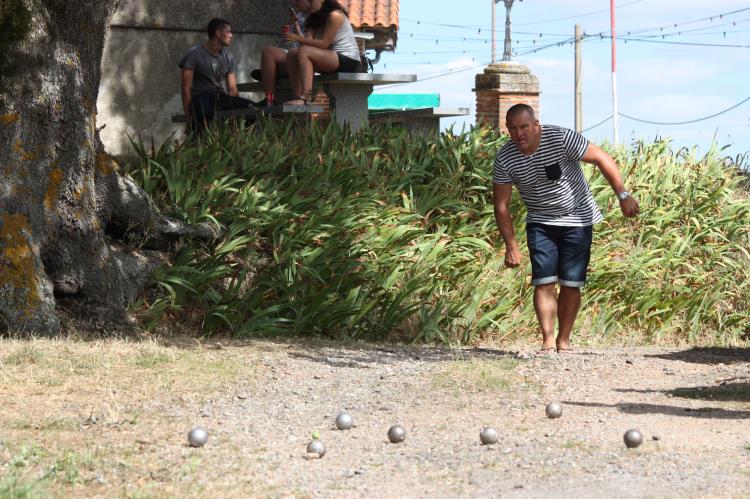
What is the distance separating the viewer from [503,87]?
69.4ft

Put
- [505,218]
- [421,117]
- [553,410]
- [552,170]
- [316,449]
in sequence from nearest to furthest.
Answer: [316,449]
[553,410]
[552,170]
[505,218]
[421,117]

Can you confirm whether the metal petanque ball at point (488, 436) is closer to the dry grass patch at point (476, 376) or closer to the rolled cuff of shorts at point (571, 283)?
the dry grass patch at point (476, 376)

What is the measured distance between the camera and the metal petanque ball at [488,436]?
17.6 feet

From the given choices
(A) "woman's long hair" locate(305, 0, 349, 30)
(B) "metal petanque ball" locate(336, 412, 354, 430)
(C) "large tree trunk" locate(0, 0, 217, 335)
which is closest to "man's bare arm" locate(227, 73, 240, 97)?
(A) "woman's long hair" locate(305, 0, 349, 30)

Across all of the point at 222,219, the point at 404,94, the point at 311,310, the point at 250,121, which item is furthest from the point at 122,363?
the point at 404,94

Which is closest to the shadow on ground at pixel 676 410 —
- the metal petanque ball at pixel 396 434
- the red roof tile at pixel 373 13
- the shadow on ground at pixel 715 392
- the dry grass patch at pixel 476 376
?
the shadow on ground at pixel 715 392

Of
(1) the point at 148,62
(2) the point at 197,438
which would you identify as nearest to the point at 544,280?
(2) the point at 197,438

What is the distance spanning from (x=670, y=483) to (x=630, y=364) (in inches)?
121

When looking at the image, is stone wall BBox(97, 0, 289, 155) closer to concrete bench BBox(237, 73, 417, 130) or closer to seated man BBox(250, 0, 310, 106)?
seated man BBox(250, 0, 310, 106)

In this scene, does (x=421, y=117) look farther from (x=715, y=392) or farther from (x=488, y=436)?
(x=488, y=436)

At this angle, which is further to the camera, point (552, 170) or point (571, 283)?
point (571, 283)

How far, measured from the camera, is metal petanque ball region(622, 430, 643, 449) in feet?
17.3

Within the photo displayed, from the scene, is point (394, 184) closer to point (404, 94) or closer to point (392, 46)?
point (392, 46)

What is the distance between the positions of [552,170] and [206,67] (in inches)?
210
